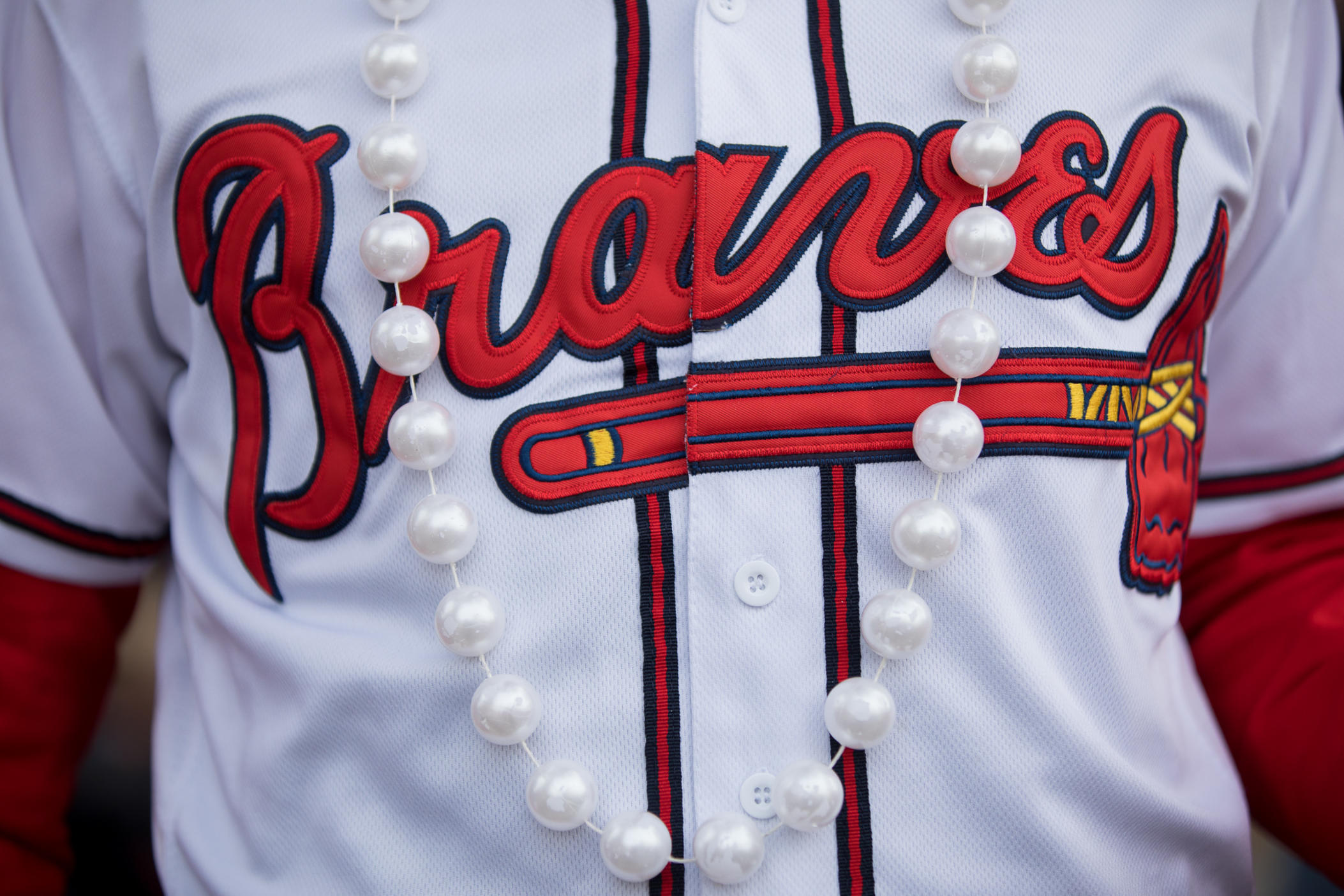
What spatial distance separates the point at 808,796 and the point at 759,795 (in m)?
0.03

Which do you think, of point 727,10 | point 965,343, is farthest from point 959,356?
point 727,10

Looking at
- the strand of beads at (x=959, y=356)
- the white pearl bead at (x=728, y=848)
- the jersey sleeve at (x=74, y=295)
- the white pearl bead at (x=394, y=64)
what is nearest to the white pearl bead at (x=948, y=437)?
the strand of beads at (x=959, y=356)

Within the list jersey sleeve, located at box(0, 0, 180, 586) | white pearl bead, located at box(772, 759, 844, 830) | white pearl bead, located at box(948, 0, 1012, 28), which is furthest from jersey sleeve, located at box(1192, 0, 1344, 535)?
Answer: jersey sleeve, located at box(0, 0, 180, 586)

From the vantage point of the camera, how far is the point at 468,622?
1.81 ft

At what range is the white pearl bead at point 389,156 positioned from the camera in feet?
1.84

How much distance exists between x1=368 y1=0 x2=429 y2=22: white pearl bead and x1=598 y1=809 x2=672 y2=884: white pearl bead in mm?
491

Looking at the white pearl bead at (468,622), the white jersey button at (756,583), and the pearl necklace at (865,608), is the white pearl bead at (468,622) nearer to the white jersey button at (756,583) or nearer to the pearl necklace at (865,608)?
the pearl necklace at (865,608)

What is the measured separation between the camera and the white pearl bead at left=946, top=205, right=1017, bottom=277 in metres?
0.54

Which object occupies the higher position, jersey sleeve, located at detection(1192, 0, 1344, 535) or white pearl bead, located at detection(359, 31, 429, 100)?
white pearl bead, located at detection(359, 31, 429, 100)

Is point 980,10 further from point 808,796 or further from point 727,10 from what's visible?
point 808,796

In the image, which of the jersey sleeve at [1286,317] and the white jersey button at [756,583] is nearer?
the white jersey button at [756,583]

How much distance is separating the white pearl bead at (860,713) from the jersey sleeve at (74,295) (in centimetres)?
52

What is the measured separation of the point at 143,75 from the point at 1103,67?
1.93 feet

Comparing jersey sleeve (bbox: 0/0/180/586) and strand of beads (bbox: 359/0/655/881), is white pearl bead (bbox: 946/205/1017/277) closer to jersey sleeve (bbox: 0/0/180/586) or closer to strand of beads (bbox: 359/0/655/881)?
strand of beads (bbox: 359/0/655/881)
